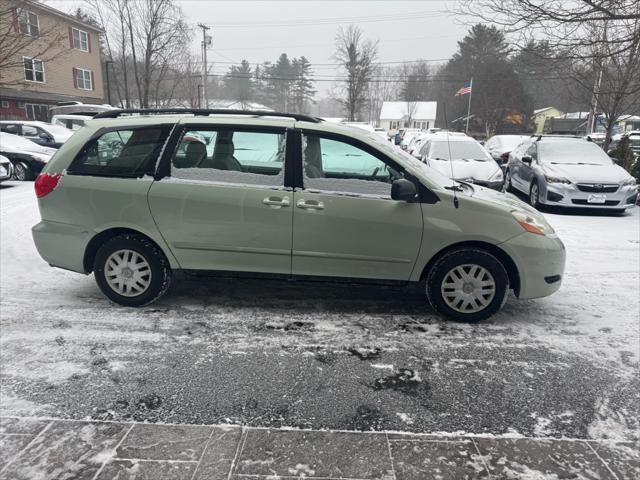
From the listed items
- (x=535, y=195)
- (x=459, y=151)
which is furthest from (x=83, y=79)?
(x=535, y=195)

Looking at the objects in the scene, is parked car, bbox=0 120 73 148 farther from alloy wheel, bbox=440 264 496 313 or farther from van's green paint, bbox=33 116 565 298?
alloy wheel, bbox=440 264 496 313

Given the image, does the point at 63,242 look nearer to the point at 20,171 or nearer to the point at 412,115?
the point at 20,171

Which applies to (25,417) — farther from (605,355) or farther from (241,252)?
(605,355)

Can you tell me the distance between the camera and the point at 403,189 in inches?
157

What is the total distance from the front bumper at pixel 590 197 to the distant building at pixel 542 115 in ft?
132

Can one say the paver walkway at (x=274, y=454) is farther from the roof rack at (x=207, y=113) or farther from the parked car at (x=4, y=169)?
the parked car at (x=4, y=169)

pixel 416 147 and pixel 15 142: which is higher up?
pixel 416 147

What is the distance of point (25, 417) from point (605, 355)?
13.6 ft

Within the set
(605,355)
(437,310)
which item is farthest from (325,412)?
(605,355)

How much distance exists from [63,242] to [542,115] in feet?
→ 200

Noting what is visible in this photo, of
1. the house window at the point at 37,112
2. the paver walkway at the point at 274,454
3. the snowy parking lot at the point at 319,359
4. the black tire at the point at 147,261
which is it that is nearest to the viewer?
the paver walkway at the point at 274,454

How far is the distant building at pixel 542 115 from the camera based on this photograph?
50.5 meters

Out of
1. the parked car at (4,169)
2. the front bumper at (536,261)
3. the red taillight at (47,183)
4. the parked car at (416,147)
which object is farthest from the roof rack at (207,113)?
the parked car at (4,169)

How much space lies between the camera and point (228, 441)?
8.70 feet
